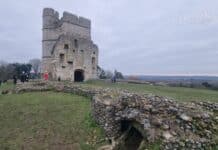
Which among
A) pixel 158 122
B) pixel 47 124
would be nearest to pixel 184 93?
pixel 158 122

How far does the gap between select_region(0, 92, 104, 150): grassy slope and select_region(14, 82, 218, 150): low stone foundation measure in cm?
107

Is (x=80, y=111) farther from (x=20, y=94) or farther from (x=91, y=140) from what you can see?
(x=20, y=94)

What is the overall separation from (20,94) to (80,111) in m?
8.15

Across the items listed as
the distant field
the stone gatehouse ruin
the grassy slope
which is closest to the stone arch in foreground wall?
the stone gatehouse ruin

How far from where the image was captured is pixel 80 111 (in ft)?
55.3

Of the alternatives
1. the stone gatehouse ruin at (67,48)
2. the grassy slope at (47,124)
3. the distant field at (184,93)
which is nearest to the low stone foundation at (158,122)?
the grassy slope at (47,124)

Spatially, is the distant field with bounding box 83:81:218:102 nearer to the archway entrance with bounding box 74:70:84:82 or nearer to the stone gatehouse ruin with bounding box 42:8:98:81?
the stone gatehouse ruin with bounding box 42:8:98:81

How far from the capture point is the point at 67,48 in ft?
111

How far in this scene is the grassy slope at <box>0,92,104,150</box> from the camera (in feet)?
43.4

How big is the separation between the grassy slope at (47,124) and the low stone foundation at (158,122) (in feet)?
3.51

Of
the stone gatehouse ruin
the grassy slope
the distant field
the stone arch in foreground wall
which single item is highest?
the stone gatehouse ruin

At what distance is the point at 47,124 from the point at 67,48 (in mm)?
19471

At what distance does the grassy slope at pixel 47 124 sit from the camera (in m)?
13.2

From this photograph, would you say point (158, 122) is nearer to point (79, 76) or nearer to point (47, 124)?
point (47, 124)
